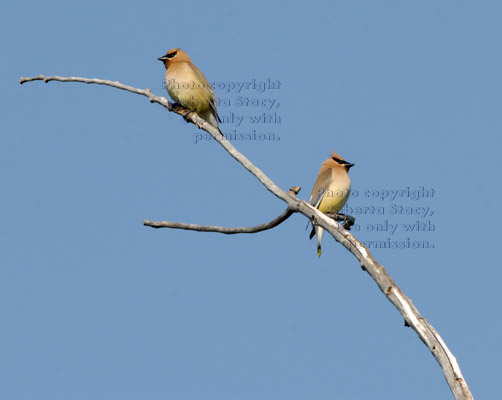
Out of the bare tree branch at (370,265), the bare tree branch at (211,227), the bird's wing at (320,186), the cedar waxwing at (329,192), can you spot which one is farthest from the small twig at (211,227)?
the bird's wing at (320,186)

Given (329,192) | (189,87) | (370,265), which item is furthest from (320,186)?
(370,265)

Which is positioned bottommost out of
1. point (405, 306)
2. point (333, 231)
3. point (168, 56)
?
point (405, 306)

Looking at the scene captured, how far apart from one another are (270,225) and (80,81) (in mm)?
2002

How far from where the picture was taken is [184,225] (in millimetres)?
6969

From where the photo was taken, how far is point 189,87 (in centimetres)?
823

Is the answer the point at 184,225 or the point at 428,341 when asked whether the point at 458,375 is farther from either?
the point at 184,225

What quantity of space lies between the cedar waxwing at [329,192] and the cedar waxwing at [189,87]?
3.99ft

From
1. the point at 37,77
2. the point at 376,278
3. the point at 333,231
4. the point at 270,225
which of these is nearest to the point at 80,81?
the point at 37,77

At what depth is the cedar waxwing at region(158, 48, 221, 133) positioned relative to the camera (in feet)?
26.9

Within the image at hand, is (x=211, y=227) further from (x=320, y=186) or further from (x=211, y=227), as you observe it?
(x=320, y=186)

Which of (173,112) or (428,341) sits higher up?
(173,112)

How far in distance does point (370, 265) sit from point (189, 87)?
3.02 meters

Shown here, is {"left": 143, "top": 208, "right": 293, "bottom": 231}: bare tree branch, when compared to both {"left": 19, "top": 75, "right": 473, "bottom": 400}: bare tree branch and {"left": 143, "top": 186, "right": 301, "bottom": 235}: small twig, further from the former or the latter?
{"left": 19, "top": 75, "right": 473, "bottom": 400}: bare tree branch

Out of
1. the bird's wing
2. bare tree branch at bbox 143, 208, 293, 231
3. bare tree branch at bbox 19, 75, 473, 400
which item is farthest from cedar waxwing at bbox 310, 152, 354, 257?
bare tree branch at bbox 19, 75, 473, 400
